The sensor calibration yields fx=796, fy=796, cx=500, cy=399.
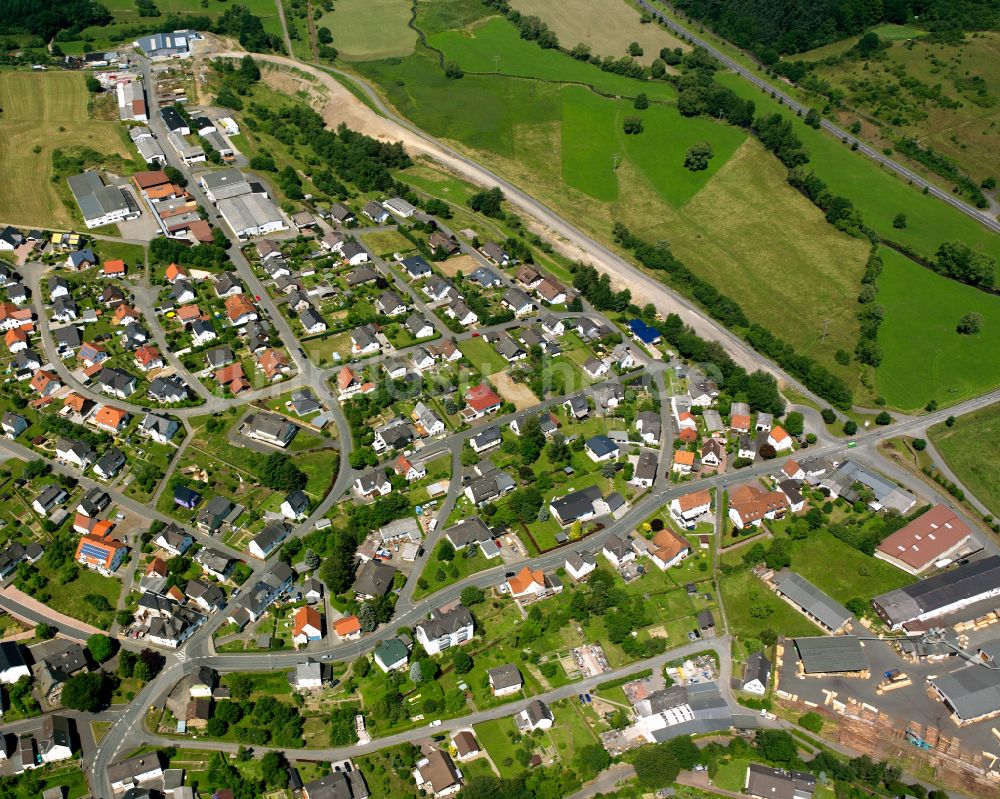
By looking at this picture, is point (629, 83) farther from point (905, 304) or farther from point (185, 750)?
point (185, 750)

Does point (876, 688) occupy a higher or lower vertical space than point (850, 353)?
lower

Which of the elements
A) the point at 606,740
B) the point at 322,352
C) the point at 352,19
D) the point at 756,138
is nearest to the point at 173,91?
the point at 352,19

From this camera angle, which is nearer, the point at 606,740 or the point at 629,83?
the point at 606,740

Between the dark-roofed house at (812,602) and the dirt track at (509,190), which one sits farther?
the dirt track at (509,190)

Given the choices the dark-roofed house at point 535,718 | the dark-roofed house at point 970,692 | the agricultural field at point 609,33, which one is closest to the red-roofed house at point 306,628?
the dark-roofed house at point 535,718

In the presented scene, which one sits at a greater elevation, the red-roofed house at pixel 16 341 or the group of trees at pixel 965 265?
the group of trees at pixel 965 265

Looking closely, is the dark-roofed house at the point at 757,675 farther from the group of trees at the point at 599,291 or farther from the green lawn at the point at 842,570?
the group of trees at the point at 599,291

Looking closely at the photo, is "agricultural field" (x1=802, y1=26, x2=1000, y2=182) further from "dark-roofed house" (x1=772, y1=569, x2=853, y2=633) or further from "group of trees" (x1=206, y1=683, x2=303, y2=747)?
"group of trees" (x1=206, y1=683, x2=303, y2=747)

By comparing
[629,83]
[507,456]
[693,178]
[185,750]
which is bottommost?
[185,750]

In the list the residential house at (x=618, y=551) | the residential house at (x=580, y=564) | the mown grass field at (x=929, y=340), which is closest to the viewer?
the residential house at (x=580, y=564)
